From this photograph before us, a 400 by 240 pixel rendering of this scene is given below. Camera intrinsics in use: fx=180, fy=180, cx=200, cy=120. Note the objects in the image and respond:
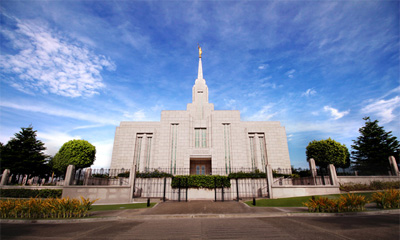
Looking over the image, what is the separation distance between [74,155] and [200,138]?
70.0 feet

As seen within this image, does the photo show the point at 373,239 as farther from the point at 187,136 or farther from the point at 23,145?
the point at 23,145

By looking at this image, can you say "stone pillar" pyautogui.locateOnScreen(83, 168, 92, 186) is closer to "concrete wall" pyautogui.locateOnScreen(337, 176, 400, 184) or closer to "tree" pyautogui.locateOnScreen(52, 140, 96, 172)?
"tree" pyautogui.locateOnScreen(52, 140, 96, 172)

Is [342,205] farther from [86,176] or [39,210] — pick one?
[86,176]

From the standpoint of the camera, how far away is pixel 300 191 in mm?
17219

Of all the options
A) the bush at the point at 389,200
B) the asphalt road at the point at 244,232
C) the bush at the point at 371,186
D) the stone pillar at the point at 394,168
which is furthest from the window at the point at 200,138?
the asphalt road at the point at 244,232

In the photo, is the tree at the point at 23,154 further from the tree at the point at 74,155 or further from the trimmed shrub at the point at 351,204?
the trimmed shrub at the point at 351,204

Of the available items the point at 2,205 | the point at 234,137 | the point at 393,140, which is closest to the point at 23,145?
the point at 2,205

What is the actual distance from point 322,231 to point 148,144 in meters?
32.5

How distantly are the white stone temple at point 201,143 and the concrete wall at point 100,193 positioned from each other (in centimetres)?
1330

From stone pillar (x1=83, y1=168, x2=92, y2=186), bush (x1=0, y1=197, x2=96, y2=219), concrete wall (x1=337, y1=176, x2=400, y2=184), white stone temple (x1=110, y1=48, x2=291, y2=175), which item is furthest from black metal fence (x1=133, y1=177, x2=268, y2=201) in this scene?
bush (x1=0, y1=197, x2=96, y2=219)

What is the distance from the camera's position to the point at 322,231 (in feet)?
20.8

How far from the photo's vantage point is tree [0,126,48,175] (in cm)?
3198

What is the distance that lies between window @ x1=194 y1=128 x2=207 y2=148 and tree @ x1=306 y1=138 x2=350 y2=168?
19020 millimetres

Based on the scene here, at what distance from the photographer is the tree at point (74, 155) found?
2973 cm
